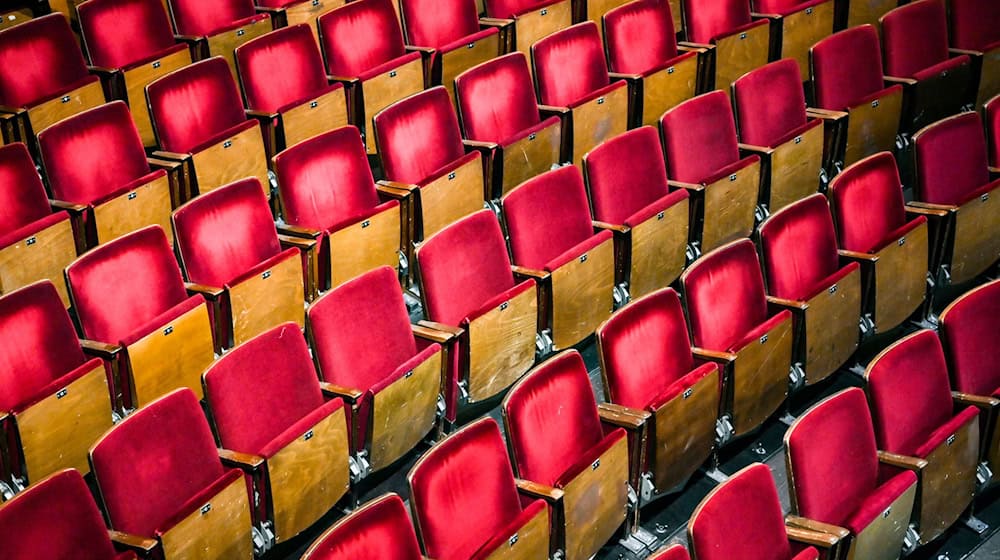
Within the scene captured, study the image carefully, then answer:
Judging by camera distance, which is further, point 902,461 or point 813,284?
point 813,284

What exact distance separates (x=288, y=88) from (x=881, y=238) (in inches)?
17.3

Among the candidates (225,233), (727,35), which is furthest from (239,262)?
(727,35)

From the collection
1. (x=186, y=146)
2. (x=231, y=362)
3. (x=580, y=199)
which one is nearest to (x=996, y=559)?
(x=580, y=199)

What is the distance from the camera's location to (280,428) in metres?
0.66

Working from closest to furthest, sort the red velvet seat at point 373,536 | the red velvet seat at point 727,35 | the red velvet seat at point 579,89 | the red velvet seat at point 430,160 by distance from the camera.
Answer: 1. the red velvet seat at point 373,536
2. the red velvet seat at point 430,160
3. the red velvet seat at point 579,89
4. the red velvet seat at point 727,35

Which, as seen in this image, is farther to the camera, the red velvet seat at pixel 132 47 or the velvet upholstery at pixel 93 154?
the red velvet seat at pixel 132 47

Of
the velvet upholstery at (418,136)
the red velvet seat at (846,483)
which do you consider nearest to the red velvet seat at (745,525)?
the red velvet seat at (846,483)

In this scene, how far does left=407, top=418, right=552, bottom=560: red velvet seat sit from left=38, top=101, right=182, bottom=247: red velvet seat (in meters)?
0.33

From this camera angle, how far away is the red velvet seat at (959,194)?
0.85m

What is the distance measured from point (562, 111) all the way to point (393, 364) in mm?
300

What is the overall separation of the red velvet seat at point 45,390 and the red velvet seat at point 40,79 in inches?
10.0

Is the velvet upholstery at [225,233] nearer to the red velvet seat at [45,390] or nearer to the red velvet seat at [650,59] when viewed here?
the red velvet seat at [45,390]

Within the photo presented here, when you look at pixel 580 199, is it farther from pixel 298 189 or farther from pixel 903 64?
pixel 903 64

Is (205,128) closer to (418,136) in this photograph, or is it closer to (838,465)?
(418,136)
